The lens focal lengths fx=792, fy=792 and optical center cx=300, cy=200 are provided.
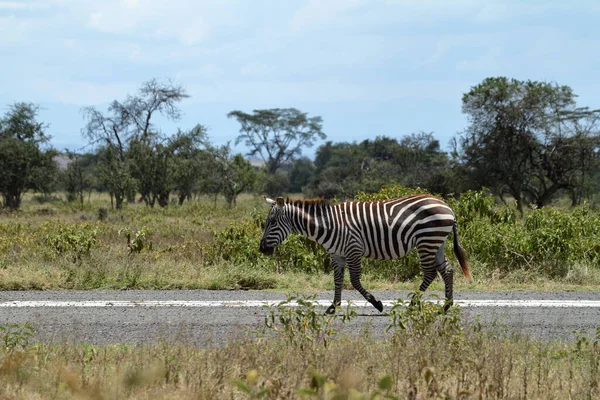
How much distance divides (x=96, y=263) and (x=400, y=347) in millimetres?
7900

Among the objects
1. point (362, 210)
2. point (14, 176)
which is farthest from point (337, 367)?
point (14, 176)

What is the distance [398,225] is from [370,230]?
0.38 metres

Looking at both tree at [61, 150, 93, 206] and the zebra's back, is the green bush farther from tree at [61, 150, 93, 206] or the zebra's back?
tree at [61, 150, 93, 206]

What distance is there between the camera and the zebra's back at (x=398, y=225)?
10.4 meters

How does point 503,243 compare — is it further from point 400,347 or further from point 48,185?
point 48,185

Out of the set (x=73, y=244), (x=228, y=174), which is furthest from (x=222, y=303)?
(x=228, y=174)

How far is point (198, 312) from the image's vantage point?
33.9 feet

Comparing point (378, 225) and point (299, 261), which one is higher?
point (378, 225)

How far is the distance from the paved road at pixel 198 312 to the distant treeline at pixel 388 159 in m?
26.4

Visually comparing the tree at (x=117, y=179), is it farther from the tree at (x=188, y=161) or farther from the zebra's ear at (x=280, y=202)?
the zebra's ear at (x=280, y=202)

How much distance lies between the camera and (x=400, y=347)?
6805mm

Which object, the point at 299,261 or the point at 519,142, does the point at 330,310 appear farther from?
the point at 519,142

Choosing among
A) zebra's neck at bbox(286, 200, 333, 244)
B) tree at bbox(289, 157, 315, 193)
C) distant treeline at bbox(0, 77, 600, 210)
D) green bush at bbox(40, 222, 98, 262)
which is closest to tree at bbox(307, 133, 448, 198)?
distant treeline at bbox(0, 77, 600, 210)

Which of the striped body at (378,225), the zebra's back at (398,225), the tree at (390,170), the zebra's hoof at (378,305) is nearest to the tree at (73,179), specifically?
the tree at (390,170)
